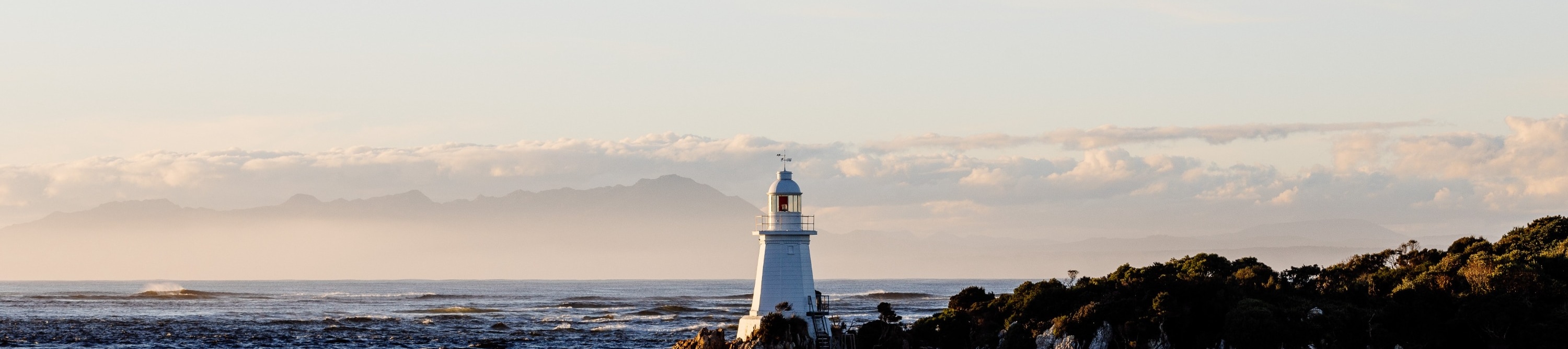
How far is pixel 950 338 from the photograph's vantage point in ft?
124

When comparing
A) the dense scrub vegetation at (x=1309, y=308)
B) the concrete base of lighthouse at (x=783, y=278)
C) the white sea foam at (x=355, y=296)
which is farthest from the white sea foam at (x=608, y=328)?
the white sea foam at (x=355, y=296)

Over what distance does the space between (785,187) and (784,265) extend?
2.21 m

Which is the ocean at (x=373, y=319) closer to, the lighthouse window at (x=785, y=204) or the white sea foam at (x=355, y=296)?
the white sea foam at (x=355, y=296)

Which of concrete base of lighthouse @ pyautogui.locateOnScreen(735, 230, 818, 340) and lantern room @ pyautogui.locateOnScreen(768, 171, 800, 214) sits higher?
lantern room @ pyautogui.locateOnScreen(768, 171, 800, 214)

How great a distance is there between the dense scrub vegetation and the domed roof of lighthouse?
6264 millimetres

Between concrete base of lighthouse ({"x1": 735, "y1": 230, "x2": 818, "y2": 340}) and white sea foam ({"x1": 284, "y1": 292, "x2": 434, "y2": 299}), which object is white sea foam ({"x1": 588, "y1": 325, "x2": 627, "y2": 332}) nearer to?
concrete base of lighthouse ({"x1": 735, "y1": 230, "x2": 818, "y2": 340})

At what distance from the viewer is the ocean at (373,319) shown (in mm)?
61781

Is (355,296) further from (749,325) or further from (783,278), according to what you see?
(783,278)

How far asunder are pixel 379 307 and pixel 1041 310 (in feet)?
266

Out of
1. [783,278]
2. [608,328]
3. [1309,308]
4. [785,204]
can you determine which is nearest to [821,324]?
[783,278]

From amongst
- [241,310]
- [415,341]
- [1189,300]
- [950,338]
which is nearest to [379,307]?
[241,310]

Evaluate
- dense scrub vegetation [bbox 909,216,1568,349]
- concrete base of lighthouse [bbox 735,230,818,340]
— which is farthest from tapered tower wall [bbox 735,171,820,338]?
dense scrub vegetation [bbox 909,216,1568,349]

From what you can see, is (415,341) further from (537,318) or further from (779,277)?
(779,277)

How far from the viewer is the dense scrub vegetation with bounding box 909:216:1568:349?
3080cm
